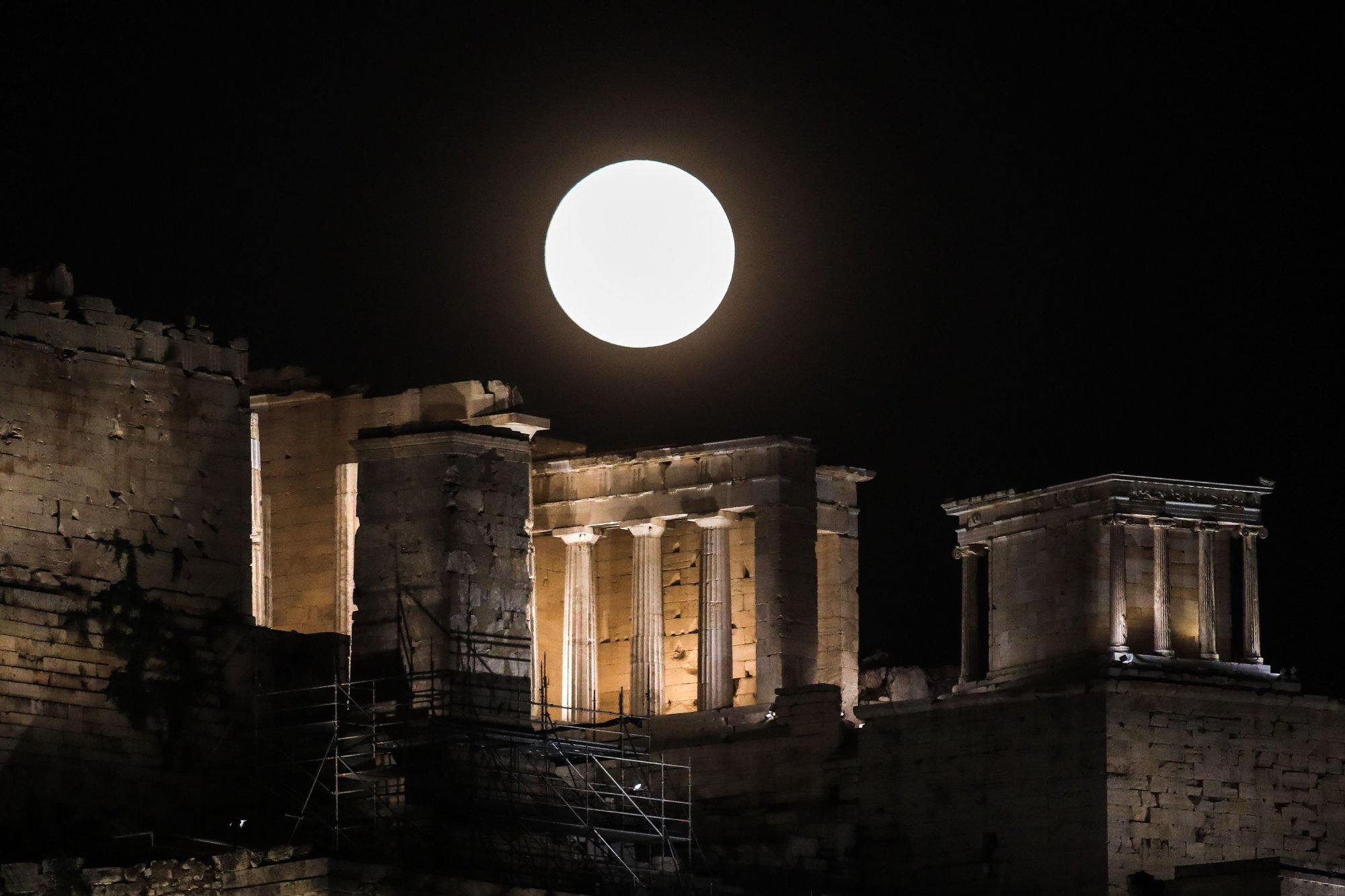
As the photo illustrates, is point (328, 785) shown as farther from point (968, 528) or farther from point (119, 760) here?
point (968, 528)

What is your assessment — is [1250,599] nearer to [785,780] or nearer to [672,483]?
[785,780]

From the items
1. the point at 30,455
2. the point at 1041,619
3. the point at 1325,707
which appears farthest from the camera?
the point at 1041,619

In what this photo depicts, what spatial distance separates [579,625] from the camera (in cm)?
6838

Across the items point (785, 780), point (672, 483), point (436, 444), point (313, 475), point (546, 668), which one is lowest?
point (785, 780)

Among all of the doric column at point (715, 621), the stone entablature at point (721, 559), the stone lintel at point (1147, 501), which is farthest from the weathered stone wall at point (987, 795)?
the stone lintel at point (1147, 501)

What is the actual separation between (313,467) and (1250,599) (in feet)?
50.6

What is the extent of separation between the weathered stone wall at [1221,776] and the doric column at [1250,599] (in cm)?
365

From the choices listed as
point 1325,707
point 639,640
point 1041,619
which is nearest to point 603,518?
point 639,640

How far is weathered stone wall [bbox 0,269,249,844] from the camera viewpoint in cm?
5384

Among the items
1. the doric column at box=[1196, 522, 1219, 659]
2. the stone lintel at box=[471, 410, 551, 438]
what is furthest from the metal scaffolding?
the doric column at box=[1196, 522, 1219, 659]

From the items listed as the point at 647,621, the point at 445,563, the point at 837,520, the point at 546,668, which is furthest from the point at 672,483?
the point at 445,563

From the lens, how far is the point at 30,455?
54.7 m

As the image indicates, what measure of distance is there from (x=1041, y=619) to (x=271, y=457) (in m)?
13.0

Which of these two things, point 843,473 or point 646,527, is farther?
point 843,473
